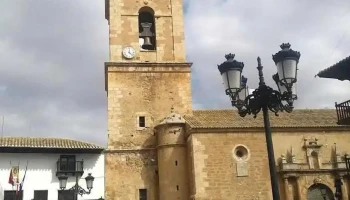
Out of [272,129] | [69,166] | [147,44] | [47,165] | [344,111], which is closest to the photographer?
[344,111]

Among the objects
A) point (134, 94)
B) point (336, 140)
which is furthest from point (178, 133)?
point (336, 140)

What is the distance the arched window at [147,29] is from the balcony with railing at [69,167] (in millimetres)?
6710

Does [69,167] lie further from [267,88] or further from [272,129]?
[267,88]

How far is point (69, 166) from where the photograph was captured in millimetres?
21406

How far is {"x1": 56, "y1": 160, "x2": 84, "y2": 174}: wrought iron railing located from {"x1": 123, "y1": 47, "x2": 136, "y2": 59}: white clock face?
5.73 meters

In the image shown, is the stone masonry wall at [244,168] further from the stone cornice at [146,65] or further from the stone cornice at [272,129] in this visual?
the stone cornice at [146,65]

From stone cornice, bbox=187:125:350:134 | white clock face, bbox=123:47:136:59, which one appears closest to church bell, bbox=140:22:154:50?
white clock face, bbox=123:47:136:59

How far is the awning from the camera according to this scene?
38.9 feet

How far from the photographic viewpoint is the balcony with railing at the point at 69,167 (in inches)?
832

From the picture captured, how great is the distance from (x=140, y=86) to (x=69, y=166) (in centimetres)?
517

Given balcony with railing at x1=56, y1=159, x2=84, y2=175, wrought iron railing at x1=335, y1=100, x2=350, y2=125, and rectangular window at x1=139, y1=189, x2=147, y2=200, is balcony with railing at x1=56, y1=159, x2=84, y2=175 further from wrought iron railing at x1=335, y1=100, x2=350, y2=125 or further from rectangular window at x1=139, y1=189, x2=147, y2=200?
wrought iron railing at x1=335, y1=100, x2=350, y2=125

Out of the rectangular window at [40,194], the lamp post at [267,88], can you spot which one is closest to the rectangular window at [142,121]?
the rectangular window at [40,194]

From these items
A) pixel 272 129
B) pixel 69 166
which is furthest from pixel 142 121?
pixel 272 129

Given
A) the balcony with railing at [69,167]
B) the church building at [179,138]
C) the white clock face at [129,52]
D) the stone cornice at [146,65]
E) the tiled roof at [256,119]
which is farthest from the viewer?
the white clock face at [129,52]
